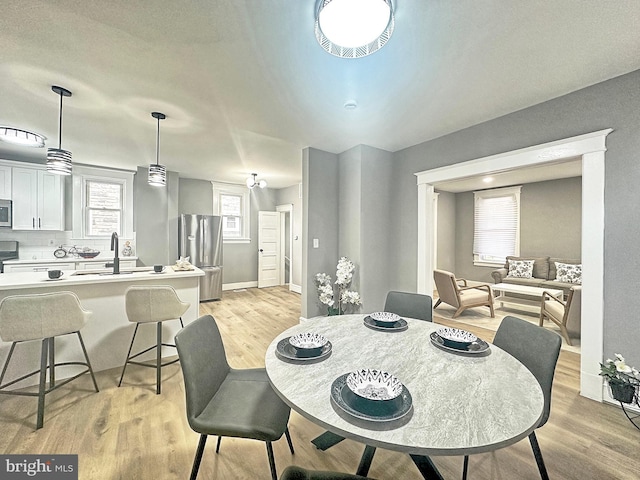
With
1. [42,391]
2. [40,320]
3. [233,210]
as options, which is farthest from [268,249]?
[42,391]

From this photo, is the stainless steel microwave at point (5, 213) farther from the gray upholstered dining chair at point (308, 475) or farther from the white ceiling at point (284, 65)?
the gray upholstered dining chair at point (308, 475)

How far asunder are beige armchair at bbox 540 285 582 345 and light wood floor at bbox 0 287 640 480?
4.18 feet

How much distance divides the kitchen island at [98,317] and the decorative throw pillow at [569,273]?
20.3 ft

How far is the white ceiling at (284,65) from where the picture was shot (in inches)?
60.6

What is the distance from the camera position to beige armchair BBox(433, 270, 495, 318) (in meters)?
4.33

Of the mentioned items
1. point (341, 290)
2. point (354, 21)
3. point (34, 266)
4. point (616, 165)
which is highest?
point (354, 21)

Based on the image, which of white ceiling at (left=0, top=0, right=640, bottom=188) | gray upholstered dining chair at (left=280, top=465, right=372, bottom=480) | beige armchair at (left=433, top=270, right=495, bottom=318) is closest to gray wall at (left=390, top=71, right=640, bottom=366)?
white ceiling at (left=0, top=0, right=640, bottom=188)

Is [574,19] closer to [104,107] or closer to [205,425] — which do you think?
[205,425]

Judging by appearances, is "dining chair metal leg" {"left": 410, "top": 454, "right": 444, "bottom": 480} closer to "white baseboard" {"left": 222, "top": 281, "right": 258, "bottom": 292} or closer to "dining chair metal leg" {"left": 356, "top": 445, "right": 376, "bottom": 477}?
"dining chair metal leg" {"left": 356, "top": 445, "right": 376, "bottom": 477}

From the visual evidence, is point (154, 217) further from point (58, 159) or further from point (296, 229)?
point (58, 159)

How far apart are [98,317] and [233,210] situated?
4.30 meters

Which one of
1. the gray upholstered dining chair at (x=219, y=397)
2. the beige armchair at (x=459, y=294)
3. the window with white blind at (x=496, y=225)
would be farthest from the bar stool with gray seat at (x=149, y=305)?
the window with white blind at (x=496, y=225)

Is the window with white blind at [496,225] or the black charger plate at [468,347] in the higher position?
the window with white blind at [496,225]

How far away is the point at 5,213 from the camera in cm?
404
